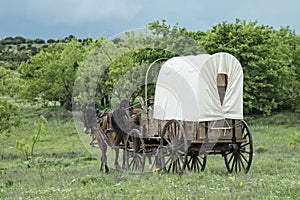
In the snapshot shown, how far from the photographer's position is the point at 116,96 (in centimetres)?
1764

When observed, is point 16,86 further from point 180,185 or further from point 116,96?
point 180,185

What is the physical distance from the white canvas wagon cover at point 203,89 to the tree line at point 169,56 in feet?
14.1

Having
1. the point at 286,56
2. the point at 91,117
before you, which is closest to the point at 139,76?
the point at 91,117

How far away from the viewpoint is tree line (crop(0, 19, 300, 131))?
66.7 feet

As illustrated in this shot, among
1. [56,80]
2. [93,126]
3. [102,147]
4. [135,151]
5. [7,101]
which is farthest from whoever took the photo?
[56,80]

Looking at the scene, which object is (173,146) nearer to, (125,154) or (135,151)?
(135,151)

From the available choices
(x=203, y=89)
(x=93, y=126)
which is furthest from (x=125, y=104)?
(x=203, y=89)

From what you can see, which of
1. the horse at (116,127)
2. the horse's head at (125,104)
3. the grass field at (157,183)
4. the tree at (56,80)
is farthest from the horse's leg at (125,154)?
the tree at (56,80)

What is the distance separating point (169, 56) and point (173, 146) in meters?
14.4

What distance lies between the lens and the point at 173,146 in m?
13.0

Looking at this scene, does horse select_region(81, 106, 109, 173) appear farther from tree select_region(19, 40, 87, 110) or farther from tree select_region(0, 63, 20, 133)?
tree select_region(19, 40, 87, 110)

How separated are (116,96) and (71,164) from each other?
347 cm

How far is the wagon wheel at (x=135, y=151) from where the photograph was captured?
14829 millimetres

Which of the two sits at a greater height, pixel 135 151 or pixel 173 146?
pixel 173 146
